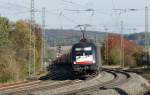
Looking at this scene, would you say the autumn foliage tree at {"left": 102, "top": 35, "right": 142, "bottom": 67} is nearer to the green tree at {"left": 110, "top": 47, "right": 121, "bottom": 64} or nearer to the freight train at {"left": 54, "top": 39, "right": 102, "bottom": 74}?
the green tree at {"left": 110, "top": 47, "right": 121, "bottom": 64}

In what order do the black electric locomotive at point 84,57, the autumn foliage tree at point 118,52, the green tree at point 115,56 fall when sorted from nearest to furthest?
1. the black electric locomotive at point 84,57
2. the autumn foliage tree at point 118,52
3. the green tree at point 115,56

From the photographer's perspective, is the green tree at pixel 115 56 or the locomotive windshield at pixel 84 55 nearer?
the locomotive windshield at pixel 84 55

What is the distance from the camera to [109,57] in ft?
315

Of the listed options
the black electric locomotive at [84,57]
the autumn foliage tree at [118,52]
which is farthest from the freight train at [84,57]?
the autumn foliage tree at [118,52]

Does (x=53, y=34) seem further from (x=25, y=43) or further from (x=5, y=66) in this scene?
(x=5, y=66)

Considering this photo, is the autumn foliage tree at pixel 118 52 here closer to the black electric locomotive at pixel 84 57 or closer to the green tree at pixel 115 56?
the green tree at pixel 115 56

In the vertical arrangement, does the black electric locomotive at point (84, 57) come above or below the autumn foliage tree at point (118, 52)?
above

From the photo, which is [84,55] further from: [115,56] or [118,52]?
[115,56]

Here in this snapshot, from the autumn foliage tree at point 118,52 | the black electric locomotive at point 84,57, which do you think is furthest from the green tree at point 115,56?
the black electric locomotive at point 84,57

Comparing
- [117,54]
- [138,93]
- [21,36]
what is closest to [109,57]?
[117,54]

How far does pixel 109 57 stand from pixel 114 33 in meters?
21.8

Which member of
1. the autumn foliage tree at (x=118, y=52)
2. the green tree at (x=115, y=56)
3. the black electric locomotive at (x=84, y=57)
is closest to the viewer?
the black electric locomotive at (x=84, y=57)

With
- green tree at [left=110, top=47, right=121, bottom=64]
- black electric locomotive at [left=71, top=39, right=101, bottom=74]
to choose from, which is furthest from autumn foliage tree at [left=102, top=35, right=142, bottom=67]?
black electric locomotive at [left=71, top=39, right=101, bottom=74]

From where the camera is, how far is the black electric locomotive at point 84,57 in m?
40.0
